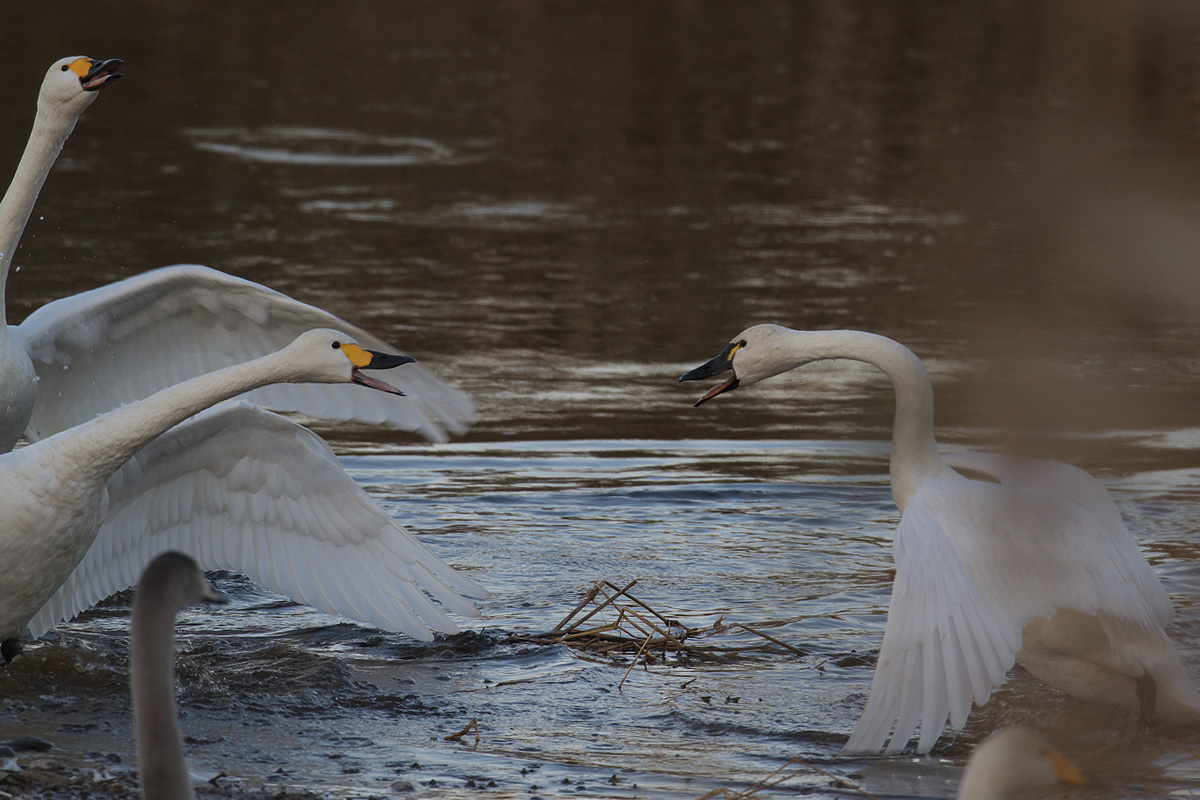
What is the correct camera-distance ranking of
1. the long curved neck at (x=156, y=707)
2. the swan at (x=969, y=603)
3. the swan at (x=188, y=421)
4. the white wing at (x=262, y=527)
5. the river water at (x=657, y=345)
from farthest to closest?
1. the swan at (x=188, y=421)
2. the white wing at (x=262, y=527)
3. the swan at (x=969, y=603)
4. the long curved neck at (x=156, y=707)
5. the river water at (x=657, y=345)

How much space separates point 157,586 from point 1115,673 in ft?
10.7

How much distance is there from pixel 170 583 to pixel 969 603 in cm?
192

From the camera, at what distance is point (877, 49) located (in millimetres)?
26531

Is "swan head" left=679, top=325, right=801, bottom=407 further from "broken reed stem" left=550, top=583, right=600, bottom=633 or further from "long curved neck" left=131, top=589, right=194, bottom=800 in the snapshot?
"long curved neck" left=131, top=589, right=194, bottom=800

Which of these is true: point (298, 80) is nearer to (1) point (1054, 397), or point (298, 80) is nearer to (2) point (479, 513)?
(2) point (479, 513)

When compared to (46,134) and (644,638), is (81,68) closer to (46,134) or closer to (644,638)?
(46,134)

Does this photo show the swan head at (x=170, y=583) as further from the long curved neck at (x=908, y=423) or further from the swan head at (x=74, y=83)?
the swan head at (x=74, y=83)

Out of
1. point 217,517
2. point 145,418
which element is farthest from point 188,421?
point 145,418

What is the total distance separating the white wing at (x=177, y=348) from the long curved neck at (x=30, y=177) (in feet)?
1.04

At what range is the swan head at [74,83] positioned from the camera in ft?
20.4

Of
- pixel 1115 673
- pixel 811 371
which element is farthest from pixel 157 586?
pixel 811 371

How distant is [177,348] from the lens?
671cm

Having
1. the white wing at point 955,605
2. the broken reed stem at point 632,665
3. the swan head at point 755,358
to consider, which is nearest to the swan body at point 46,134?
the broken reed stem at point 632,665

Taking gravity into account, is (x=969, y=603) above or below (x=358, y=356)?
below
